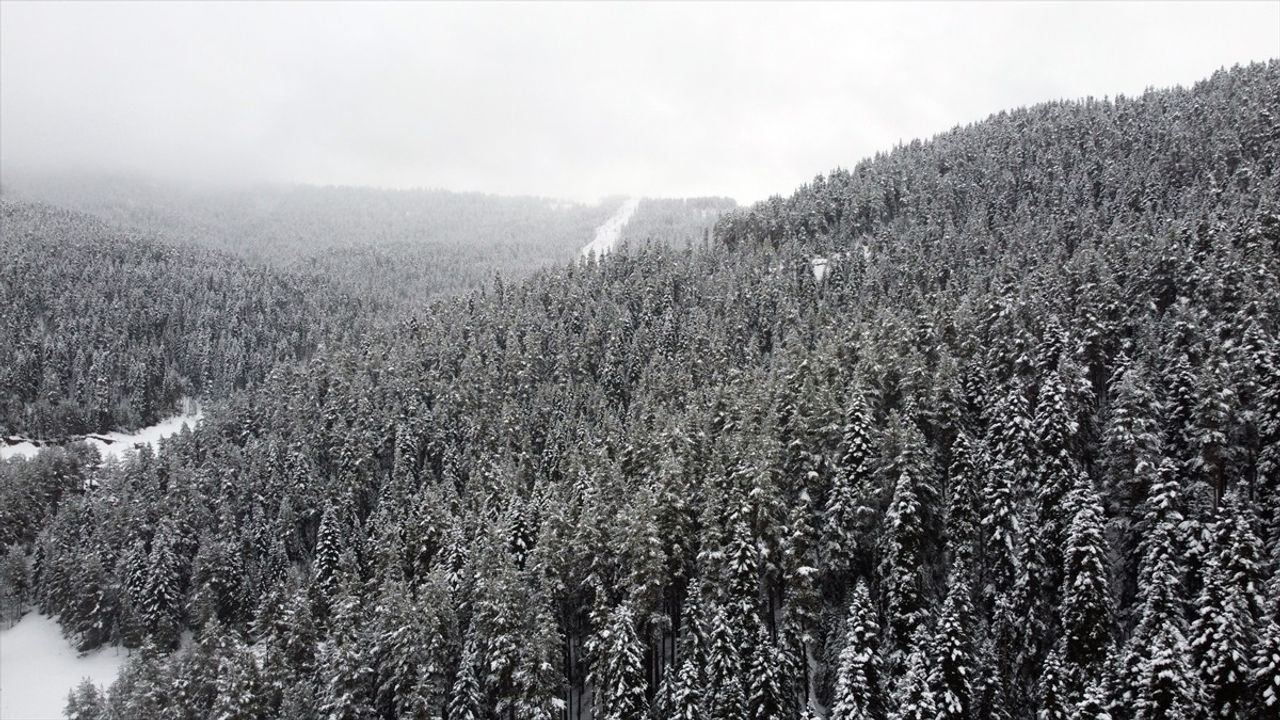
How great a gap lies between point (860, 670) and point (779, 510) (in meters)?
13.8

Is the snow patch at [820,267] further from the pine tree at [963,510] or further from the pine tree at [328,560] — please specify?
the pine tree at [328,560]

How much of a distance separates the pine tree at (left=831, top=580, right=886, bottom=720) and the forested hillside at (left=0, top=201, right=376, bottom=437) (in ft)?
490

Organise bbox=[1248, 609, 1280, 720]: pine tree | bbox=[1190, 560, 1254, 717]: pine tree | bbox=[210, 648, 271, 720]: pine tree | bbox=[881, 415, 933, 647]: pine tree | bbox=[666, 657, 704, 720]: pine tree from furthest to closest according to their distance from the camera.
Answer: bbox=[210, 648, 271, 720]: pine tree
bbox=[881, 415, 933, 647]: pine tree
bbox=[666, 657, 704, 720]: pine tree
bbox=[1190, 560, 1254, 717]: pine tree
bbox=[1248, 609, 1280, 720]: pine tree

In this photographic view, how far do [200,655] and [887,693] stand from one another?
52483 mm

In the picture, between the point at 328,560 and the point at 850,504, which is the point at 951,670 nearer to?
the point at 850,504

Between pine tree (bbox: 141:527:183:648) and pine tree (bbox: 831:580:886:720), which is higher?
pine tree (bbox: 831:580:886:720)

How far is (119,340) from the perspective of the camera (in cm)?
15962

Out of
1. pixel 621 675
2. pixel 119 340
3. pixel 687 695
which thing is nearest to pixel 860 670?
pixel 687 695

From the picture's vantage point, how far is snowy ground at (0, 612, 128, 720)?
65688mm

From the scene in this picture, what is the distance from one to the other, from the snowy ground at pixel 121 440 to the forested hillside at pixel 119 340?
226 centimetres

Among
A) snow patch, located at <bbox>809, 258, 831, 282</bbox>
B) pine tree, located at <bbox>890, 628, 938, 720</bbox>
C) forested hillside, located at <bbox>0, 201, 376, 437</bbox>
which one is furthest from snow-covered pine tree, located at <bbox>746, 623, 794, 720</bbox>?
forested hillside, located at <bbox>0, 201, 376, 437</bbox>

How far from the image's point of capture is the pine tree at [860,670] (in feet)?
111

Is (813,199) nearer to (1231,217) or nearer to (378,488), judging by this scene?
(1231,217)

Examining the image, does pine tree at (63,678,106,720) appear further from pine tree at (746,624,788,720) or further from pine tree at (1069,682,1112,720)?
pine tree at (1069,682,1112,720)
